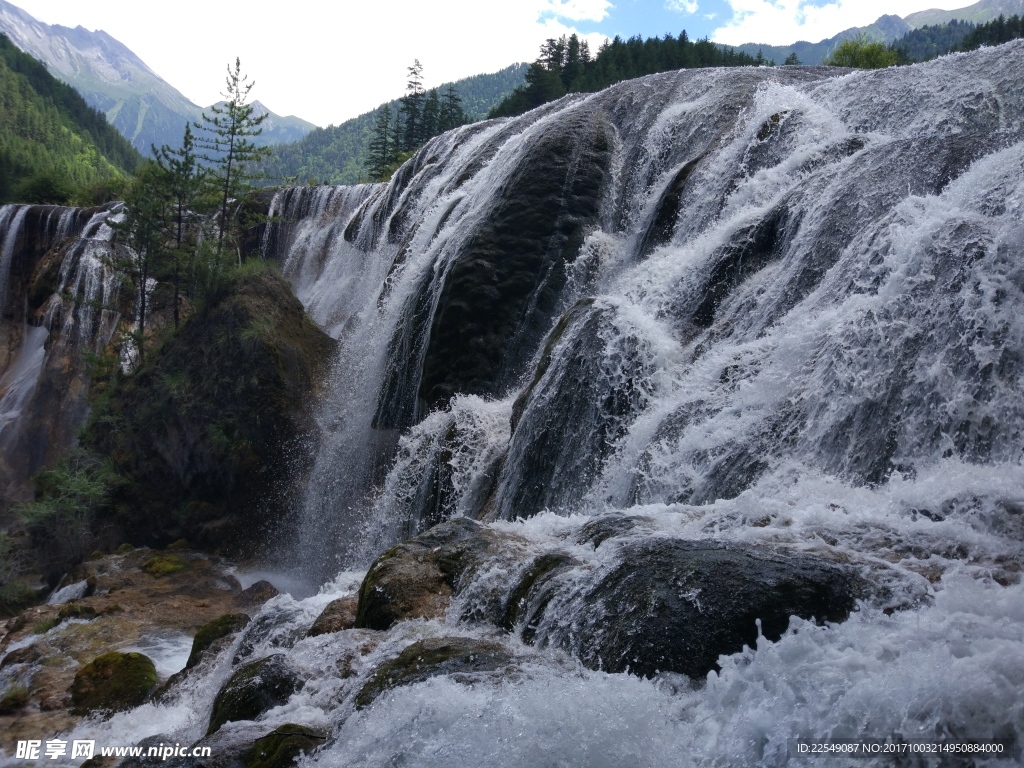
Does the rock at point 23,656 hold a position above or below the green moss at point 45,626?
above

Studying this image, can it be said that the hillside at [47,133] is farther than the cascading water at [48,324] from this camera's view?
Yes

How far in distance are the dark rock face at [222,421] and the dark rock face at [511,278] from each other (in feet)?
15.4

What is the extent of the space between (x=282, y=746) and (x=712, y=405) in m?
5.31

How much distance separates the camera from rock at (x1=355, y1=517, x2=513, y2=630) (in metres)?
6.45

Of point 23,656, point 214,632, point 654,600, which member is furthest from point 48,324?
point 654,600

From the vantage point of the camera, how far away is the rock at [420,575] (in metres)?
6.45

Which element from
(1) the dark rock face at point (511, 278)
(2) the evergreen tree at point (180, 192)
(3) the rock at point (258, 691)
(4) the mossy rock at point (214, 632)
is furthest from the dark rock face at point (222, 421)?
(3) the rock at point (258, 691)

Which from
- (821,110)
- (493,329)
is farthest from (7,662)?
(821,110)

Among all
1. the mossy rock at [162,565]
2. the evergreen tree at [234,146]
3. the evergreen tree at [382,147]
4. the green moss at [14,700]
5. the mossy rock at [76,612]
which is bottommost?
the mossy rock at [162,565]

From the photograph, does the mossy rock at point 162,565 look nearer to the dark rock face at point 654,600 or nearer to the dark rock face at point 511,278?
the dark rock face at point 511,278

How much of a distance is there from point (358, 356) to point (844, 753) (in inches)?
674

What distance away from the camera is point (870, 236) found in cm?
773

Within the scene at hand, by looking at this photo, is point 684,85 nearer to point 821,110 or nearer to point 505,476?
point 821,110

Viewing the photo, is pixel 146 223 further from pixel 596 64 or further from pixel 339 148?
pixel 339 148
